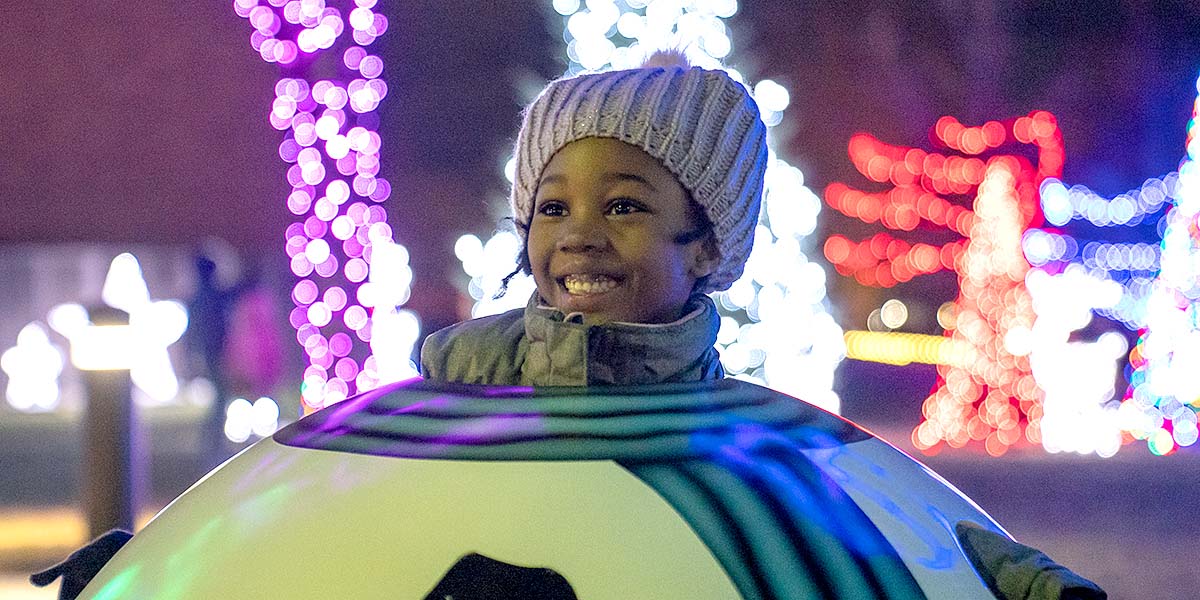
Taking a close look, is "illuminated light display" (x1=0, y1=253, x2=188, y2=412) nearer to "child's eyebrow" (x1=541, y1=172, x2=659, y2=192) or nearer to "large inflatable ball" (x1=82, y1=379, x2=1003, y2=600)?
"child's eyebrow" (x1=541, y1=172, x2=659, y2=192)

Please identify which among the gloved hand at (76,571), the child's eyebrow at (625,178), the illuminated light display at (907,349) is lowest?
the illuminated light display at (907,349)

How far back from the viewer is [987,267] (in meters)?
9.32

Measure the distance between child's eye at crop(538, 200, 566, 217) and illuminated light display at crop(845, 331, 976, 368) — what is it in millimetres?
8686

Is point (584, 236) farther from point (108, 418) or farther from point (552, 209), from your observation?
point (108, 418)

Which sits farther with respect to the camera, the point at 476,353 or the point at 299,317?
the point at 299,317

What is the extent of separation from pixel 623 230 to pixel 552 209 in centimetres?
11

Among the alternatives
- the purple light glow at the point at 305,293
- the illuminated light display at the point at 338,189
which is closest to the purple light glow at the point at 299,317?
the illuminated light display at the point at 338,189

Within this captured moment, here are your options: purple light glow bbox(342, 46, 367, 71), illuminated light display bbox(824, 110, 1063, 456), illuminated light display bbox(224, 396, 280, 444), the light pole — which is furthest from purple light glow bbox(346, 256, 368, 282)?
illuminated light display bbox(824, 110, 1063, 456)

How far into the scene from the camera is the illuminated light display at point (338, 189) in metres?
7.00

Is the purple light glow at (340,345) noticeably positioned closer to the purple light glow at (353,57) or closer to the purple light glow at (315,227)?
the purple light glow at (315,227)

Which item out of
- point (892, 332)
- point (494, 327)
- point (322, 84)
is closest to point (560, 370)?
point (494, 327)

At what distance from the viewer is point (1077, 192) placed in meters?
9.96

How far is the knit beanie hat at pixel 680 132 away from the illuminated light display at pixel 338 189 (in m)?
5.69

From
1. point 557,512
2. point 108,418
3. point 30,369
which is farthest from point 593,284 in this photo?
point 30,369
